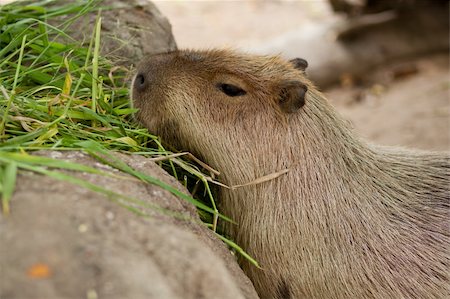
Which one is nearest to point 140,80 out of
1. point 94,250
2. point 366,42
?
point 94,250

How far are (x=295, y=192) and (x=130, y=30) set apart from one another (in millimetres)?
1863

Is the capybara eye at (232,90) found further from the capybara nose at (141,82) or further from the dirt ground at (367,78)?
the dirt ground at (367,78)

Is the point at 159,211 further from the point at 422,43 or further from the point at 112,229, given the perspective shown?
the point at 422,43

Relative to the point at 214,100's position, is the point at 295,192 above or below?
below

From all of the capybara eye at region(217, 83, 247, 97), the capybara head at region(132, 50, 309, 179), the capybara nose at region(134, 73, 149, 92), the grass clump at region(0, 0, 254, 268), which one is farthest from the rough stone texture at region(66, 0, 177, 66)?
the capybara eye at region(217, 83, 247, 97)

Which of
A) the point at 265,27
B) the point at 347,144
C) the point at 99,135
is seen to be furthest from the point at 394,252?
the point at 265,27

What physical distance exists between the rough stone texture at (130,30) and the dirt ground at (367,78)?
532 millimetres

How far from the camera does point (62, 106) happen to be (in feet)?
12.2

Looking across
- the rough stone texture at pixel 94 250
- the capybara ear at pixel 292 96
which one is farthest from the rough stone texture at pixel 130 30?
the rough stone texture at pixel 94 250

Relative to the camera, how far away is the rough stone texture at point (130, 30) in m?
4.74

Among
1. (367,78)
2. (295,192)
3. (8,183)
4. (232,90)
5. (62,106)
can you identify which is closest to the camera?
(8,183)

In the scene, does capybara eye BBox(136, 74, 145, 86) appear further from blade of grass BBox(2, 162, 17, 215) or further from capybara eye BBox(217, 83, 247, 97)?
blade of grass BBox(2, 162, 17, 215)

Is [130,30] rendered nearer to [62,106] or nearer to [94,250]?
[62,106]

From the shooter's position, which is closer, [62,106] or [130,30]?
[62,106]
